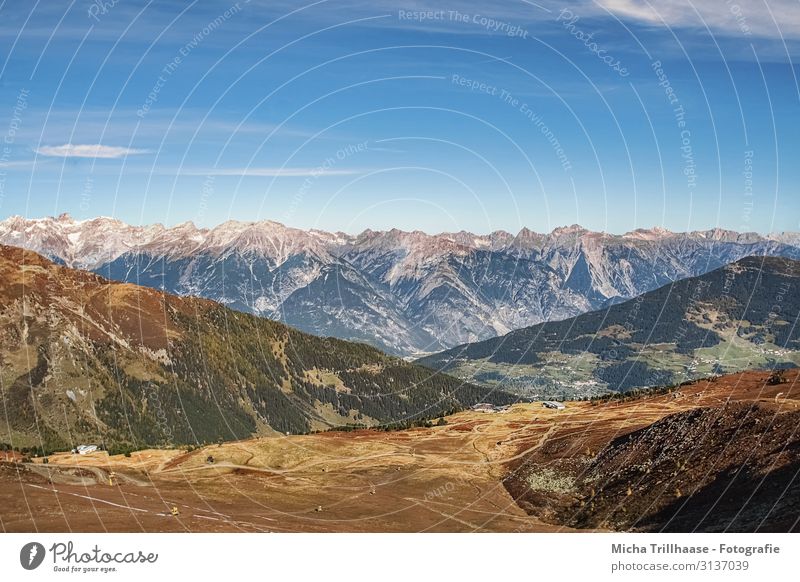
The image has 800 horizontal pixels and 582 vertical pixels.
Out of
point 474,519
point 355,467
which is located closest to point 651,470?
point 474,519

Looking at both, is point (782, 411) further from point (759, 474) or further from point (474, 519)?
point (474, 519)

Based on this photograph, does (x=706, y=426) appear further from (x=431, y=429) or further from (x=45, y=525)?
(x=45, y=525)

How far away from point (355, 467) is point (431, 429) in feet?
135

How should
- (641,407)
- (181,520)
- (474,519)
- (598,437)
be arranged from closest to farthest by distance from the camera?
1. (181,520)
2. (474,519)
3. (598,437)
4. (641,407)

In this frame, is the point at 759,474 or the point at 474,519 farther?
the point at 474,519

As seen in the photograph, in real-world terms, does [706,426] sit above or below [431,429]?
above

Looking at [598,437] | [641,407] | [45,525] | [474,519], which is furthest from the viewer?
[641,407]

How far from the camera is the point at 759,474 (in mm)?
88312

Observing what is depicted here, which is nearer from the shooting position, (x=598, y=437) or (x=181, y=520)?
(x=181, y=520)

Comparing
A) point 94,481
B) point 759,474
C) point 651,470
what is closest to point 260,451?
point 94,481

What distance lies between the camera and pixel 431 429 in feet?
559
